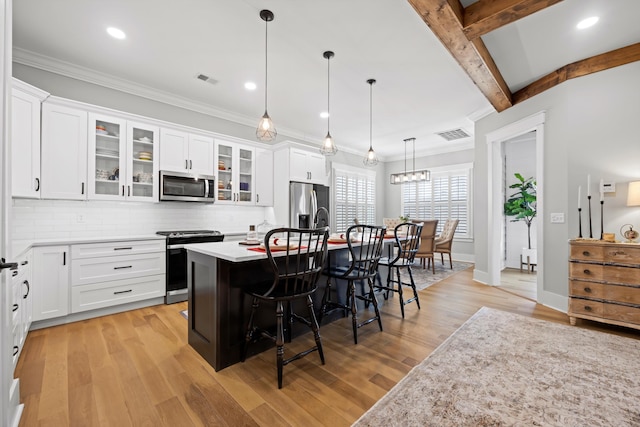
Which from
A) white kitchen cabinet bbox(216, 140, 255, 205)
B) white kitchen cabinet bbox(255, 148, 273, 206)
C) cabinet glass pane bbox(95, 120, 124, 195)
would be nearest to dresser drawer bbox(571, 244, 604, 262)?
white kitchen cabinet bbox(255, 148, 273, 206)

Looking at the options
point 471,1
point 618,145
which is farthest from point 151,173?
point 618,145

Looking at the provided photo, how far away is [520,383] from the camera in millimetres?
1924

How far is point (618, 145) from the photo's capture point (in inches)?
122

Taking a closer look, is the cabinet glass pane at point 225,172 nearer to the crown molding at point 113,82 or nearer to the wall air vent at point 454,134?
the crown molding at point 113,82

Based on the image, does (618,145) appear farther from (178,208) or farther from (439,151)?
(178,208)

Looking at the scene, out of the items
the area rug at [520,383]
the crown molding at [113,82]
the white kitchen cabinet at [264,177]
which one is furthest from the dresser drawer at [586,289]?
the crown molding at [113,82]

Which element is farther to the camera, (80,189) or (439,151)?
(439,151)

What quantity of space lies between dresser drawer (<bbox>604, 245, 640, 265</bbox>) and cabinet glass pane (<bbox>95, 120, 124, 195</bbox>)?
5582 mm

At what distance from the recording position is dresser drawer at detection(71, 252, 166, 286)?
3.06 meters

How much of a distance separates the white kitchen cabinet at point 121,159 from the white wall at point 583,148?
17.1ft

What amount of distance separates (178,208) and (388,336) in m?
3.48

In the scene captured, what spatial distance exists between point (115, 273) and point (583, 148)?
5.69 meters

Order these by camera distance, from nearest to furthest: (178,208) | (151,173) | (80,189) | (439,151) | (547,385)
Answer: (547,385)
(80,189)
(151,173)
(178,208)
(439,151)

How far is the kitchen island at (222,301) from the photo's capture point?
2.09m
